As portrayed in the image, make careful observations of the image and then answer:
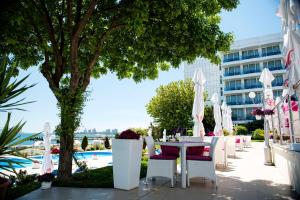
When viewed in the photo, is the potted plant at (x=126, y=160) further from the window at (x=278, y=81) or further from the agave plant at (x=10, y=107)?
the window at (x=278, y=81)

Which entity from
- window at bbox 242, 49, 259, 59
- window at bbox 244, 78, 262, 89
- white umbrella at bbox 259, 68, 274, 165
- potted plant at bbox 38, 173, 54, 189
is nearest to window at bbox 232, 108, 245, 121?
window at bbox 244, 78, 262, 89

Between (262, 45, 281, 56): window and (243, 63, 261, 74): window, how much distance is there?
2.66 metres

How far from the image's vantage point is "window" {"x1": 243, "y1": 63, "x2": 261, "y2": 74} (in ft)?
157

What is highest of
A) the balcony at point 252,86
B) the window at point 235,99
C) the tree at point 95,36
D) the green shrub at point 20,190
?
the balcony at point 252,86

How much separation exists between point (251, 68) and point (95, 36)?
46.3 meters

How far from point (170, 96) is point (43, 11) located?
29778 mm

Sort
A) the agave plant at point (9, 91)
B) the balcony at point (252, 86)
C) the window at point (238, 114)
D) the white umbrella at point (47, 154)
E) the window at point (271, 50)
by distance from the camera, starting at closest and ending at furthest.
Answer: the agave plant at point (9, 91) < the white umbrella at point (47, 154) < the window at point (271, 50) < the balcony at point (252, 86) < the window at point (238, 114)

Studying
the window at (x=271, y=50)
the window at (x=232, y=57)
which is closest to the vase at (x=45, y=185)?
the window at (x=271, y=50)

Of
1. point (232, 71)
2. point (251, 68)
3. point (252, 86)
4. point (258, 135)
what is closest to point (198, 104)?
point (258, 135)

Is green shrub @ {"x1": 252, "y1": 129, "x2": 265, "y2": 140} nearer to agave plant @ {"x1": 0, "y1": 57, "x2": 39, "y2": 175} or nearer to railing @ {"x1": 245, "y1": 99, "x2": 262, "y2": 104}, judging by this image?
railing @ {"x1": 245, "y1": 99, "x2": 262, "y2": 104}

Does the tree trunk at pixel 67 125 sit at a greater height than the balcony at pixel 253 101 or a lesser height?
lesser

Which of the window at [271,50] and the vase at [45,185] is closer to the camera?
the vase at [45,185]

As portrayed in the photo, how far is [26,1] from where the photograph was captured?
6219mm

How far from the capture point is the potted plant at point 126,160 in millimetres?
5324
